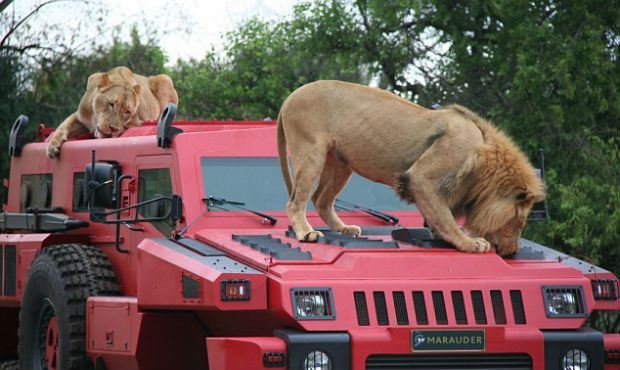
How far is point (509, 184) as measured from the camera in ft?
22.7

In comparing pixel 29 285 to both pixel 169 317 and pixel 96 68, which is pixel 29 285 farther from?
pixel 96 68

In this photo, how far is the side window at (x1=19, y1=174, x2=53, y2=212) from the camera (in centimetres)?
1000

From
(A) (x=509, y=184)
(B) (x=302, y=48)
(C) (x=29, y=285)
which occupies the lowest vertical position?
(C) (x=29, y=285)

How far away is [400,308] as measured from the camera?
6.38 metres

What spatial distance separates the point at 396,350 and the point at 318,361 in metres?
0.46

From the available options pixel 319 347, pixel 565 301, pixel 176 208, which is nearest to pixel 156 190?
pixel 176 208

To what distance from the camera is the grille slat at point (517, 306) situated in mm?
6523

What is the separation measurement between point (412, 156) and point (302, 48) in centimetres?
1158

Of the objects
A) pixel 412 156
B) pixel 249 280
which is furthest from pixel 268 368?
pixel 412 156

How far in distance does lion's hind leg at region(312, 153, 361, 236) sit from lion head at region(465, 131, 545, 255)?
109 centimetres

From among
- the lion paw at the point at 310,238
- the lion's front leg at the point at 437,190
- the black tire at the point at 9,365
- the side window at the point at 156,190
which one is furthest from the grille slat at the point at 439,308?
the black tire at the point at 9,365

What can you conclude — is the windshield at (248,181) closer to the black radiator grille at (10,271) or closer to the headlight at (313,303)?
the headlight at (313,303)

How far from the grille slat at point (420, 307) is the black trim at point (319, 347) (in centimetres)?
49

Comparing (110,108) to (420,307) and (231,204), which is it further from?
(420,307)
